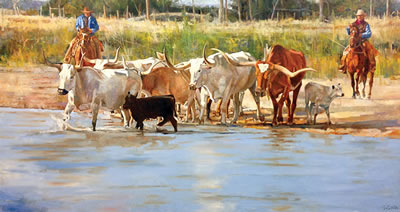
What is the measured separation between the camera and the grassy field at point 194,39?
963 inches

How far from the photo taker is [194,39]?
2458 centimetres

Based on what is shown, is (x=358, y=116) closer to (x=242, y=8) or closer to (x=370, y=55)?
(x=370, y=55)

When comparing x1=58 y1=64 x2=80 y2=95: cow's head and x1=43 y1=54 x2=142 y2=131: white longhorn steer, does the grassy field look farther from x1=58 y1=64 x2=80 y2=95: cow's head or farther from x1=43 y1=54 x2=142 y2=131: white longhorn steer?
x1=58 y1=64 x2=80 y2=95: cow's head

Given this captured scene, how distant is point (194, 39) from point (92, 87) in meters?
11.6

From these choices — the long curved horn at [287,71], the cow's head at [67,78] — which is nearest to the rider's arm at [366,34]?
the long curved horn at [287,71]

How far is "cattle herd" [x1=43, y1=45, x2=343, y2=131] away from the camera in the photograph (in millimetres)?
13055

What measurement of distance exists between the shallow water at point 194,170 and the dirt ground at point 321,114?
3.07ft

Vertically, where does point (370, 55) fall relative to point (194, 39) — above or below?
below

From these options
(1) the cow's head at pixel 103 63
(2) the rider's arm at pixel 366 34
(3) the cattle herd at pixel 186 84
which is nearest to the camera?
(3) the cattle herd at pixel 186 84

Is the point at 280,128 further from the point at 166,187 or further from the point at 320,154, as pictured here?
the point at 166,187

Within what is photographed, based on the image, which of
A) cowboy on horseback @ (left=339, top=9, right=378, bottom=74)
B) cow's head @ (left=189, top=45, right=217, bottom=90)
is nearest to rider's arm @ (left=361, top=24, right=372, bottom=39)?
cowboy on horseback @ (left=339, top=9, right=378, bottom=74)

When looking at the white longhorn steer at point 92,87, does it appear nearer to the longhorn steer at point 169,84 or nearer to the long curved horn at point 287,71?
the longhorn steer at point 169,84

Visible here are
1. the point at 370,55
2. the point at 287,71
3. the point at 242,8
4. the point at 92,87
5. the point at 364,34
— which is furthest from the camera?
the point at 242,8
